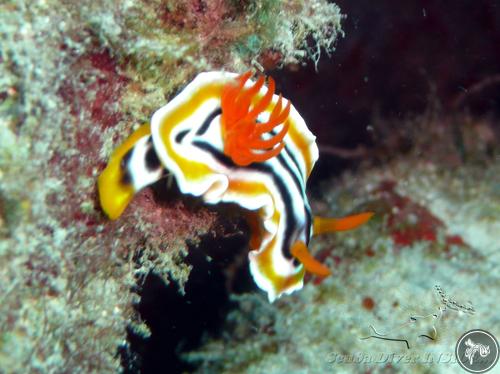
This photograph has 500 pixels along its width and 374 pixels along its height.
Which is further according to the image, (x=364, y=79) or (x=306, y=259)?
(x=364, y=79)

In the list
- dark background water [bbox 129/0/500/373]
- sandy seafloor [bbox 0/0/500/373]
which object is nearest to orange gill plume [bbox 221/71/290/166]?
sandy seafloor [bbox 0/0/500/373]

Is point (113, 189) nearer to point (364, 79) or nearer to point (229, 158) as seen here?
point (229, 158)

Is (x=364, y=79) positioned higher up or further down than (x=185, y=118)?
further down

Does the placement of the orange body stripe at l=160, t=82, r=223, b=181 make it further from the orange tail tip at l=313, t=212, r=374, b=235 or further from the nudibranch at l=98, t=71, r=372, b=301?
the orange tail tip at l=313, t=212, r=374, b=235

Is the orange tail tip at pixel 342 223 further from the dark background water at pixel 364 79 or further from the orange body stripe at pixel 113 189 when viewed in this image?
the orange body stripe at pixel 113 189

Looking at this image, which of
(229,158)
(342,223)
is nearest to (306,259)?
(342,223)

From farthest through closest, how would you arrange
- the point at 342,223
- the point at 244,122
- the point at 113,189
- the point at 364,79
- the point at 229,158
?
1. the point at 364,79
2. the point at 342,223
3. the point at 229,158
4. the point at 244,122
5. the point at 113,189

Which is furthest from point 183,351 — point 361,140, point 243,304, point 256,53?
point 361,140
